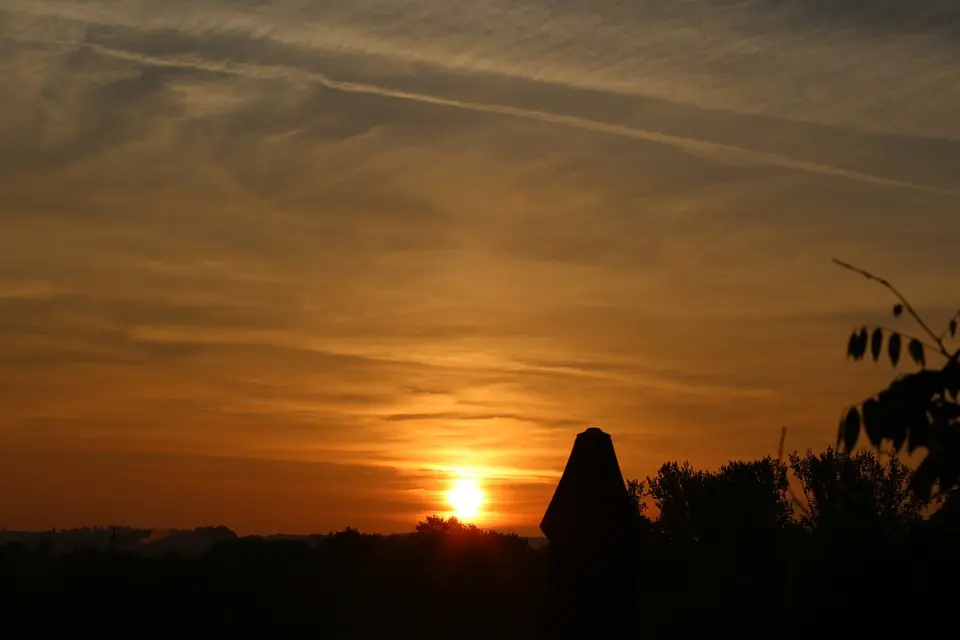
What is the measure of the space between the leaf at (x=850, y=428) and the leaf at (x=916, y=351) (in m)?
0.45

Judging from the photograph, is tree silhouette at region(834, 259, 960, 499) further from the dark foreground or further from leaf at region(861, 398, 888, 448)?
the dark foreground

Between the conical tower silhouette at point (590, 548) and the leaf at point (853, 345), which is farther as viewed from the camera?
the conical tower silhouette at point (590, 548)

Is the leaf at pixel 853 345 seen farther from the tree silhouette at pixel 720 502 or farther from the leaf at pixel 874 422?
the tree silhouette at pixel 720 502

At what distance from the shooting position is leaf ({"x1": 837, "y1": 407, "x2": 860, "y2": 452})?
5.68 metres

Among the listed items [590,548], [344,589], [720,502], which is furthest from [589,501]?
[720,502]

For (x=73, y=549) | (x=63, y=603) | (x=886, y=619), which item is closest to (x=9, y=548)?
(x=73, y=549)

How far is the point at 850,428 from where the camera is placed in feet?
18.7

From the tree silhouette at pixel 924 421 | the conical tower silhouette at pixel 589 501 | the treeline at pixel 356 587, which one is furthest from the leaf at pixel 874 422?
the treeline at pixel 356 587

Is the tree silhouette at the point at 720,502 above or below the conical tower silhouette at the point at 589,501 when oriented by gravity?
above

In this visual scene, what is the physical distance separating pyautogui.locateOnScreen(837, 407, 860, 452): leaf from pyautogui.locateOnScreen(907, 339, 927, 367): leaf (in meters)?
0.45

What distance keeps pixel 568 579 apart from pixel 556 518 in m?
0.67

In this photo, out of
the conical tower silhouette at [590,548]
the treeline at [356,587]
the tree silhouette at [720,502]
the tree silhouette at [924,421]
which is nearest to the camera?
the tree silhouette at [924,421]

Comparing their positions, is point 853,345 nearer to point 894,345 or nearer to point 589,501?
point 894,345

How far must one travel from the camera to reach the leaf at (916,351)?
5.80 metres
